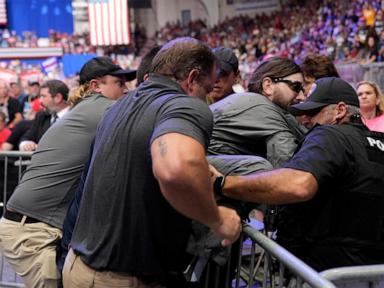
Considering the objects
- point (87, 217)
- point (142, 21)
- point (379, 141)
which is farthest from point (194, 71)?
point (142, 21)

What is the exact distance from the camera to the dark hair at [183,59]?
2.18m

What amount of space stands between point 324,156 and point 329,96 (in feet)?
1.55

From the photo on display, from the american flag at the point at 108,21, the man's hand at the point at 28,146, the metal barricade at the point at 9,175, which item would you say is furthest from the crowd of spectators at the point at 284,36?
the metal barricade at the point at 9,175

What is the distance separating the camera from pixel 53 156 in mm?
3312

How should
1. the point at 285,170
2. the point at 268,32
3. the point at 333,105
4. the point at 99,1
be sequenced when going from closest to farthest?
the point at 285,170 < the point at 333,105 < the point at 268,32 < the point at 99,1

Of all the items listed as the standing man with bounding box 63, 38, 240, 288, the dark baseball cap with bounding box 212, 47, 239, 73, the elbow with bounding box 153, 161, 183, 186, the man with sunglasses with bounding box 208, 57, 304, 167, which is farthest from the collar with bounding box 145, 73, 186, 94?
the dark baseball cap with bounding box 212, 47, 239, 73

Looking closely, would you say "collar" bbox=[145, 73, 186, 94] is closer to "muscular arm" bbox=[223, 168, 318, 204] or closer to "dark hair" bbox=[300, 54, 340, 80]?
"muscular arm" bbox=[223, 168, 318, 204]

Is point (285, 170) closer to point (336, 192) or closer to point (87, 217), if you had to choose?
point (336, 192)

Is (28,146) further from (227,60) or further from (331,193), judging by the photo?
(331,193)

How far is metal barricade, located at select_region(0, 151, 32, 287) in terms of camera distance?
486 centimetres

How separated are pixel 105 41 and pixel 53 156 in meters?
24.4

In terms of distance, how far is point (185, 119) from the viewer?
1936 millimetres

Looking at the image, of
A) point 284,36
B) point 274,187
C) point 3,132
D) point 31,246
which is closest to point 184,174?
point 274,187

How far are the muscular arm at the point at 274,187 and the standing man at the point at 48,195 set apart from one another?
Result: 1205 mm
